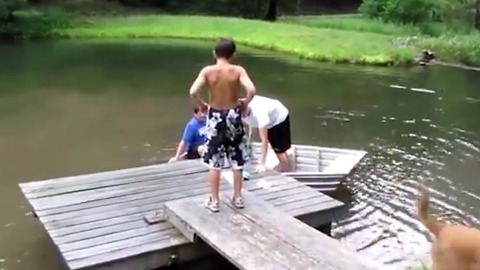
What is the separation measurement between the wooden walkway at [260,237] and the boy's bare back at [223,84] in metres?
0.99

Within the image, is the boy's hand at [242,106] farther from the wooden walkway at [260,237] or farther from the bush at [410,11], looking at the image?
the bush at [410,11]

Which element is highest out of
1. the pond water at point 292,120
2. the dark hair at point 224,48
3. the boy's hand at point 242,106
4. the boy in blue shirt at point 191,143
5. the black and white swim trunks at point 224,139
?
the dark hair at point 224,48

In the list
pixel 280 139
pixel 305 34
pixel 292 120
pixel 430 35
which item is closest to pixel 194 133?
pixel 280 139

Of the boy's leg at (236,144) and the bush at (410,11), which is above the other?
the boy's leg at (236,144)

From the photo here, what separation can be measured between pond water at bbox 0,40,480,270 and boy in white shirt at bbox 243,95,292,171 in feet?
3.52

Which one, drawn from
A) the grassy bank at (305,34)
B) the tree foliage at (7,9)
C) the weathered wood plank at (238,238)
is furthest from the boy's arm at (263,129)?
the tree foliage at (7,9)

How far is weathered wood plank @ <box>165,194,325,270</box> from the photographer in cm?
535

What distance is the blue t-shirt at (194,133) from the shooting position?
27.3ft

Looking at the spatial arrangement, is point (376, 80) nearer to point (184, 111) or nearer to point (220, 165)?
point (184, 111)

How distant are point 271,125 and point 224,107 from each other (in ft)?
7.93

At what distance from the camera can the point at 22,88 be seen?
53.8ft

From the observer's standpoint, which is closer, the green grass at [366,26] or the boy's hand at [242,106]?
the boy's hand at [242,106]

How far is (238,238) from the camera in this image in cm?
578

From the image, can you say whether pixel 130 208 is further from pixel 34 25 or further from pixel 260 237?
pixel 34 25
